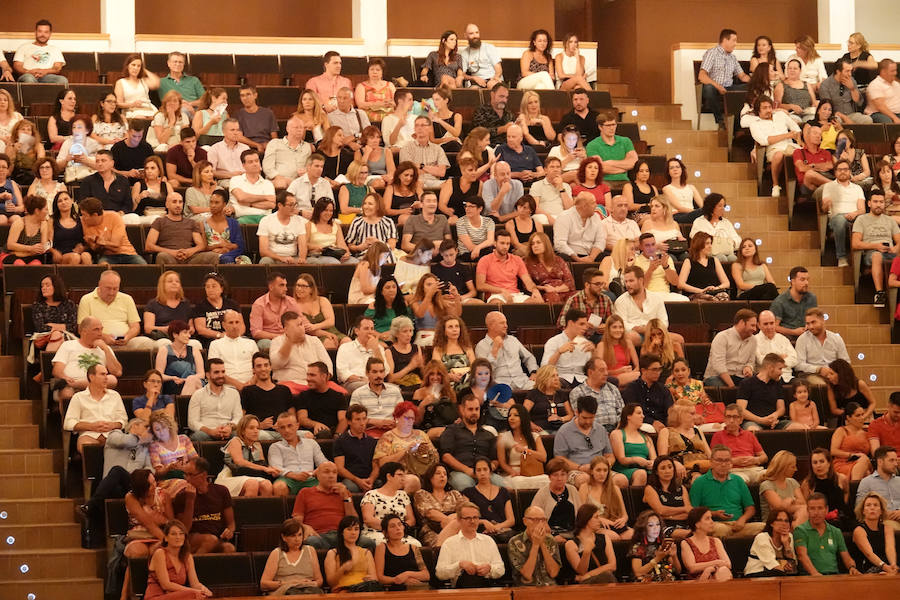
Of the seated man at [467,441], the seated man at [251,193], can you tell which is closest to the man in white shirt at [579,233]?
the seated man at [251,193]

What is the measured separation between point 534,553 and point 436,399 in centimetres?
140

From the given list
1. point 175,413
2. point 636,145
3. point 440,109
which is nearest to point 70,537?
point 175,413

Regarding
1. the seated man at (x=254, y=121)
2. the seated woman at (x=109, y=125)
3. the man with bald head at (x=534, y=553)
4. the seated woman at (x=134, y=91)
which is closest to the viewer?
the man with bald head at (x=534, y=553)

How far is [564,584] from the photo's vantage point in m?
8.08

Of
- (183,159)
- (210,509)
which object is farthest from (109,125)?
(210,509)

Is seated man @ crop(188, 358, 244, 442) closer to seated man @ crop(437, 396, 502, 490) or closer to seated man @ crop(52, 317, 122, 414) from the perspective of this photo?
seated man @ crop(52, 317, 122, 414)

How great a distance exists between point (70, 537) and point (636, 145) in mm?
5977

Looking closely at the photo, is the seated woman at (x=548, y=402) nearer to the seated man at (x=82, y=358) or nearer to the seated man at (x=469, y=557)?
the seated man at (x=469, y=557)

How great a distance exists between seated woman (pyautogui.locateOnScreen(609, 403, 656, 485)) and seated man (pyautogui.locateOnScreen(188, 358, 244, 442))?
210cm

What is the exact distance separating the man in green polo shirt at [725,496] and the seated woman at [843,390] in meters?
1.36

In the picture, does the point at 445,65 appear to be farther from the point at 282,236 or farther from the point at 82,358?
the point at 82,358

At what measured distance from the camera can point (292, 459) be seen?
848cm

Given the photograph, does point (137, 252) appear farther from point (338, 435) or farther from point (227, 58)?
point (227, 58)

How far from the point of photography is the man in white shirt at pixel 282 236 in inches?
407
